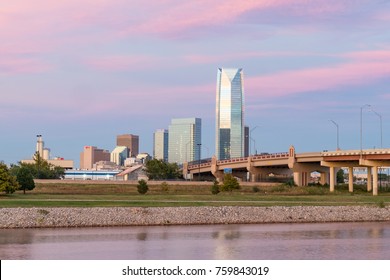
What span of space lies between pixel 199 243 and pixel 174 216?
48.4 ft

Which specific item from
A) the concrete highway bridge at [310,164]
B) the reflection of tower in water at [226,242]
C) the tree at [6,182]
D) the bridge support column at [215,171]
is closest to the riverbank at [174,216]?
the reflection of tower in water at [226,242]

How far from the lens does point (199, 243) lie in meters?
49.4

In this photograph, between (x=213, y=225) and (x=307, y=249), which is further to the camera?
(x=213, y=225)

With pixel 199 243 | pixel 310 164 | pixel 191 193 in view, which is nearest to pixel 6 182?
pixel 199 243

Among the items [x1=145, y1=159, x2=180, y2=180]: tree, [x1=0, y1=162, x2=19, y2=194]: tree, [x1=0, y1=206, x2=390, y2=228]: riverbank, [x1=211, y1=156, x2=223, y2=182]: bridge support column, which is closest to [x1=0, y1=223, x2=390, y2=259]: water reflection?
[x1=0, y1=206, x2=390, y2=228]: riverbank

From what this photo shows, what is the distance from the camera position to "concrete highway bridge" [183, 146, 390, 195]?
415 feet

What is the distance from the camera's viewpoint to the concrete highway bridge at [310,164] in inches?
4981

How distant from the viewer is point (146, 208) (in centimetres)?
6600

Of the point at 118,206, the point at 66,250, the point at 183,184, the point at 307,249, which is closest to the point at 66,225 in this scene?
the point at 118,206

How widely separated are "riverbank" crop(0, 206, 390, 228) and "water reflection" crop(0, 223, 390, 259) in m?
2.23

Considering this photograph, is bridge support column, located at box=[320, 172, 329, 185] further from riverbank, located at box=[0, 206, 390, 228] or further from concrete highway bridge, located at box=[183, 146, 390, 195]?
riverbank, located at box=[0, 206, 390, 228]
